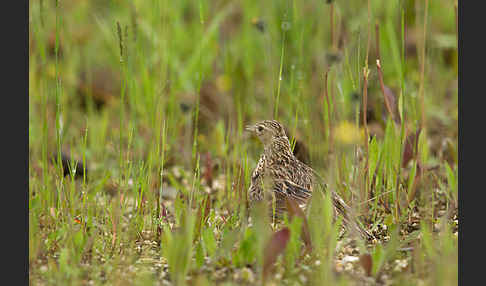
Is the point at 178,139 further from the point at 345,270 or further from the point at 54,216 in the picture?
the point at 345,270

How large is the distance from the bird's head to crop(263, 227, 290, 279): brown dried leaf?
1.15 metres

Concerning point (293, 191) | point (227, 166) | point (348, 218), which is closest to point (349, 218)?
point (348, 218)

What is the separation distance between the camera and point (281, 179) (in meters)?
4.13

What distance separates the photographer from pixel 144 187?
13.0ft

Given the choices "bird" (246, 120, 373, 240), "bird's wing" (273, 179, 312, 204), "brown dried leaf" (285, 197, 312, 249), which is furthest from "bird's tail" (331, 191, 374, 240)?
"brown dried leaf" (285, 197, 312, 249)

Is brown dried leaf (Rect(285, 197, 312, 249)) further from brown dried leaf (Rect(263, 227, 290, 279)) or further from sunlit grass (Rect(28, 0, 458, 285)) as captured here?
brown dried leaf (Rect(263, 227, 290, 279))

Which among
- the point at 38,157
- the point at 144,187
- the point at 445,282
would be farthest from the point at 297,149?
the point at 445,282

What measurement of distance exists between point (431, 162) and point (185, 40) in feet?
9.45

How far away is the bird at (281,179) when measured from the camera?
389 centimetres

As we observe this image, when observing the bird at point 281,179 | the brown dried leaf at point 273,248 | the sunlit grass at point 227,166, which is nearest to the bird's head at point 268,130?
the bird at point 281,179

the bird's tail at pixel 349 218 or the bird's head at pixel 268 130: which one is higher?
the bird's head at pixel 268 130

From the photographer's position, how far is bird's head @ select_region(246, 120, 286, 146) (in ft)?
13.9

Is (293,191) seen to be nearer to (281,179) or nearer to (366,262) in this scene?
(281,179)

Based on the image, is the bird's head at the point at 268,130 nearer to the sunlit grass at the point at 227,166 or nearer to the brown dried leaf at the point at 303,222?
the sunlit grass at the point at 227,166
